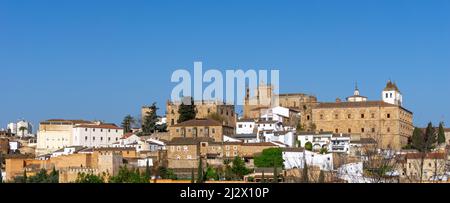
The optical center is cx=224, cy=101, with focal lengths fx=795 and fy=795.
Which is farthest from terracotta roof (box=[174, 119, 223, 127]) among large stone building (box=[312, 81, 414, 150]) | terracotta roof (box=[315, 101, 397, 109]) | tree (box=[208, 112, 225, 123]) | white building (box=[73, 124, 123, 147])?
terracotta roof (box=[315, 101, 397, 109])

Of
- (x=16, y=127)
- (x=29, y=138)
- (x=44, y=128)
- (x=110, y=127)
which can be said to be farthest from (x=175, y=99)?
(x=16, y=127)

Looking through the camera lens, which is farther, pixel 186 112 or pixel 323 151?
pixel 186 112

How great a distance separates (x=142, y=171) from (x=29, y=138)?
1995 centimetres

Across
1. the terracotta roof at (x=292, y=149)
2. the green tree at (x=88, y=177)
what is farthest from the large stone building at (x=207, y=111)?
the green tree at (x=88, y=177)

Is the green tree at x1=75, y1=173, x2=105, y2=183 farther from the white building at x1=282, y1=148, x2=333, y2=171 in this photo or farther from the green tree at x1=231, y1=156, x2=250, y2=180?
the white building at x1=282, y1=148, x2=333, y2=171

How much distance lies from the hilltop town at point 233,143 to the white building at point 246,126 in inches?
2.5

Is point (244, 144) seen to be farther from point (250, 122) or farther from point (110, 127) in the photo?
point (110, 127)

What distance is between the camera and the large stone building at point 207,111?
151 feet

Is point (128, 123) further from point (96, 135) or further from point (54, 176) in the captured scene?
point (54, 176)

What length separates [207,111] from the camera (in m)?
46.8

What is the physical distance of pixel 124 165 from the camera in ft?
113

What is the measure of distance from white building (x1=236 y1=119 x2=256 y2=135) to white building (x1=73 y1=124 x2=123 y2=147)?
22.9 ft

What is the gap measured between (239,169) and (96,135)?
1379 cm

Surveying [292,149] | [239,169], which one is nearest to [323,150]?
[292,149]
